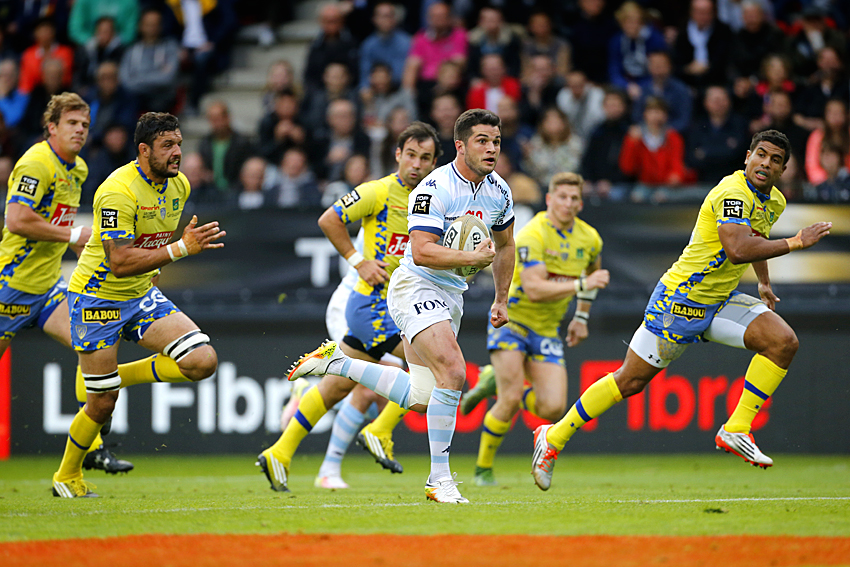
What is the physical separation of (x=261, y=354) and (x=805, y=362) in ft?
21.2

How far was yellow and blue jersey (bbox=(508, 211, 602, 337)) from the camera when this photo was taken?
955 centimetres

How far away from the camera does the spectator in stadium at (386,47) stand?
1597cm

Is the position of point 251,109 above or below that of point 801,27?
below

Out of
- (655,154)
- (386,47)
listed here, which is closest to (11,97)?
(386,47)

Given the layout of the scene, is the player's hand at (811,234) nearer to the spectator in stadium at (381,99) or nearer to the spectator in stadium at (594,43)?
the spectator in stadium at (381,99)

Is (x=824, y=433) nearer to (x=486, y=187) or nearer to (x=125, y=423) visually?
(x=486, y=187)

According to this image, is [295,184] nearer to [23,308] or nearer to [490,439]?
[23,308]

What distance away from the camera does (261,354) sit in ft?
41.2

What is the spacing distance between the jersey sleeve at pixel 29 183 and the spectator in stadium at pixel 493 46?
8006 millimetres

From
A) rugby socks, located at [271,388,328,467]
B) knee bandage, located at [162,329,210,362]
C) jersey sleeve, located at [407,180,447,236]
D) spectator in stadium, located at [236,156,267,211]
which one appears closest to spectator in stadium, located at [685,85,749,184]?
spectator in stadium, located at [236,156,267,211]

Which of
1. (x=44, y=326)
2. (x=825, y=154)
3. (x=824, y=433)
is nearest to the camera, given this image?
(x=44, y=326)

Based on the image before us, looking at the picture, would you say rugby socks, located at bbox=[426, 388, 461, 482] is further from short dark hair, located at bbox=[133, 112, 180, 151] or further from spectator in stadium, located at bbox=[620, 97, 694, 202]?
spectator in stadium, located at bbox=[620, 97, 694, 202]

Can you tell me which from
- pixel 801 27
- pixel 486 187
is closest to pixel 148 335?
pixel 486 187

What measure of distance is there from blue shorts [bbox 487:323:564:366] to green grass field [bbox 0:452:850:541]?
1.18m
